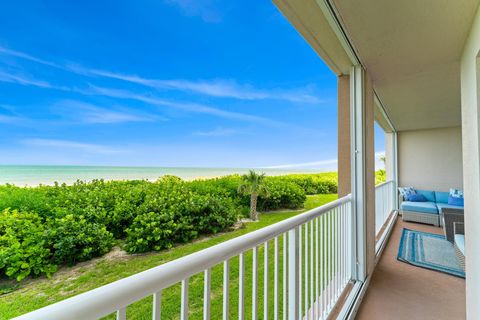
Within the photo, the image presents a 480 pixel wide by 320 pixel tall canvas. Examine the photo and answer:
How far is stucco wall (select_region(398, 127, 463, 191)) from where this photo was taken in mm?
5051

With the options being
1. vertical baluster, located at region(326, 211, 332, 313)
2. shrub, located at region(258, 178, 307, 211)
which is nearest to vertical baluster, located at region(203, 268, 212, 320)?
vertical baluster, located at region(326, 211, 332, 313)

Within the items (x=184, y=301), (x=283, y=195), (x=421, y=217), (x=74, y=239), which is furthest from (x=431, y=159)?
(x=74, y=239)

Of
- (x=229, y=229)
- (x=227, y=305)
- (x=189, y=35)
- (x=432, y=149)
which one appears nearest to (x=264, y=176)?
(x=229, y=229)

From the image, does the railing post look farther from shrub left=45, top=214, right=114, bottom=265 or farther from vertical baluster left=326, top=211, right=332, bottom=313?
shrub left=45, top=214, right=114, bottom=265

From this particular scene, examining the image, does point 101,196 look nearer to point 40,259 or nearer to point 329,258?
point 40,259

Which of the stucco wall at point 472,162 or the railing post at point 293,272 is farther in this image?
the stucco wall at point 472,162

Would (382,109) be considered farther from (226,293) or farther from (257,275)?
(226,293)

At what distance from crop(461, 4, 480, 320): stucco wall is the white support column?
72cm

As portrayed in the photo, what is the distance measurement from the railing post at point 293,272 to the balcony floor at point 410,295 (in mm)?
1084

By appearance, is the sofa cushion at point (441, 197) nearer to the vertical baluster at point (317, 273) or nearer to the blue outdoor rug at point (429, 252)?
the blue outdoor rug at point (429, 252)

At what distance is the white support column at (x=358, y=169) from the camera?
214 cm

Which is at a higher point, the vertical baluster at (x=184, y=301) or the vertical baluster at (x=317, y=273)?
the vertical baluster at (x=184, y=301)

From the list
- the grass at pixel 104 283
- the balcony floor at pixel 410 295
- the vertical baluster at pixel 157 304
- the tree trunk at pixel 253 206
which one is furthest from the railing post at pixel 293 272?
the tree trunk at pixel 253 206

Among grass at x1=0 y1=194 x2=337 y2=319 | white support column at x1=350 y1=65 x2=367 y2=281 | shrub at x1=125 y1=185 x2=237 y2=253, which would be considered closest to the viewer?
grass at x1=0 y1=194 x2=337 y2=319
